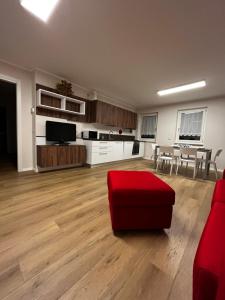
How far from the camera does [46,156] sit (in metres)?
3.54

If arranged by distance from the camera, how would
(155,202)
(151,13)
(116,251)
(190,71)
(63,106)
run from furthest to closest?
(63,106)
(190,71)
(151,13)
(155,202)
(116,251)

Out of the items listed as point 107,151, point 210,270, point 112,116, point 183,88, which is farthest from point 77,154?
point 210,270

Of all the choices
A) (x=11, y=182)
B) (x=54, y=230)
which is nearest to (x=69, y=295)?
(x=54, y=230)

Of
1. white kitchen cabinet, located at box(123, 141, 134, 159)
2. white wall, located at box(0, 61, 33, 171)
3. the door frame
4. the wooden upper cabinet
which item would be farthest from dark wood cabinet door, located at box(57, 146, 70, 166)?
white kitchen cabinet, located at box(123, 141, 134, 159)

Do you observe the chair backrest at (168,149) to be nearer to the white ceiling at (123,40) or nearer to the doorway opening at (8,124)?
the white ceiling at (123,40)

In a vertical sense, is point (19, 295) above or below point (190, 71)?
below

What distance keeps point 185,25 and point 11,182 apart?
391 cm

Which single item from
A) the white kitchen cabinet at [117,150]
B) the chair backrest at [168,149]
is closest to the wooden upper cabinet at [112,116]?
the white kitchen cabinet at [117,150]

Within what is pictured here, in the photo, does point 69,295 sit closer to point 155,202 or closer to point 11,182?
point 155,202

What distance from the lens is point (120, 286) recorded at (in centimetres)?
99

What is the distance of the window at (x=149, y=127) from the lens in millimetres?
6536

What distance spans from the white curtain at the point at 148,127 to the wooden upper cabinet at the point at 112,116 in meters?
0.53

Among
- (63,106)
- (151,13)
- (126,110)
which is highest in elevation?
(151,13)

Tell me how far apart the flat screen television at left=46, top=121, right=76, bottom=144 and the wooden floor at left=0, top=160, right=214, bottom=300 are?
1.86 meters
